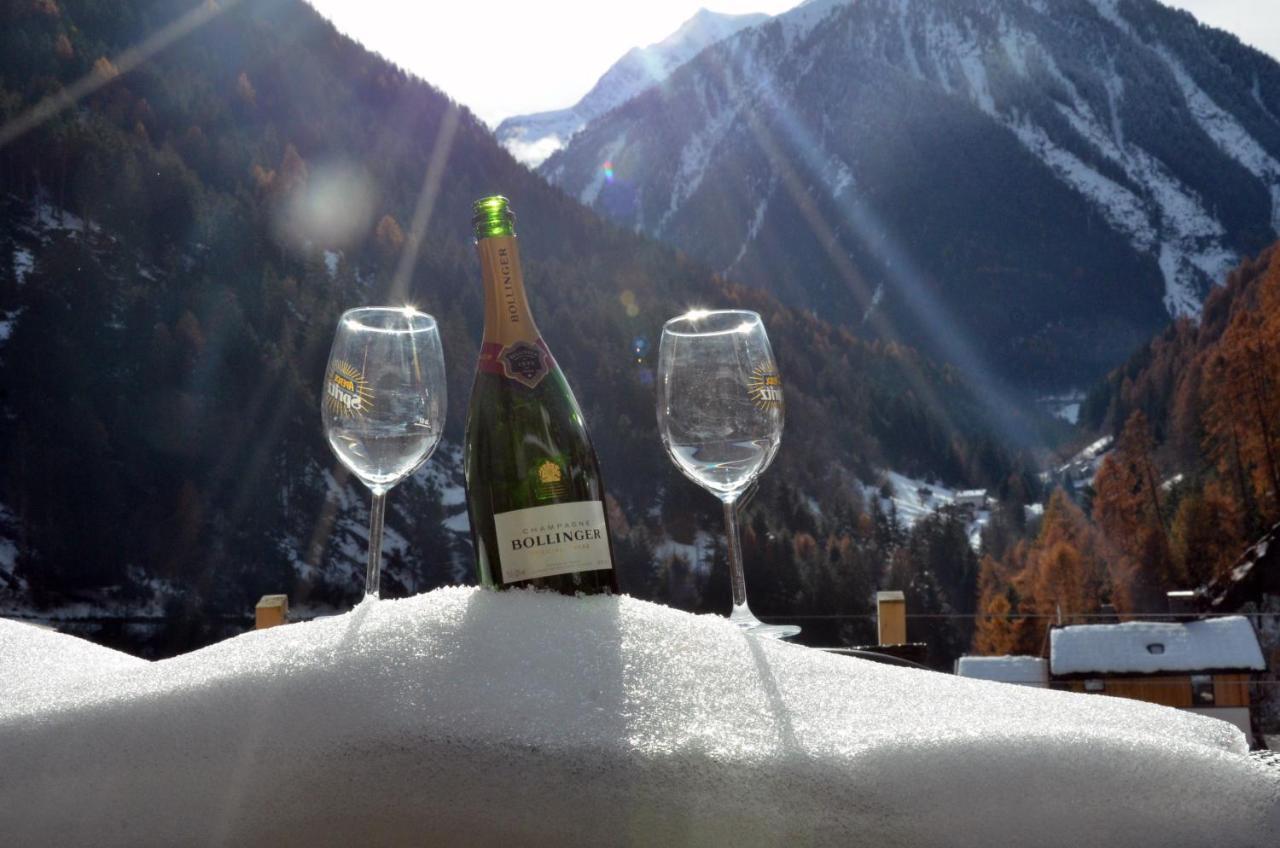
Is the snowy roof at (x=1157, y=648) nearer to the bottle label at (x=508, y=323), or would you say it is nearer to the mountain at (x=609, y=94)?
the bottle label at (x=508, y=323)

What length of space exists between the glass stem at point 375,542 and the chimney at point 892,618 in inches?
65.3

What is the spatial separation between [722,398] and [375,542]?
Answer: 30 centimetres

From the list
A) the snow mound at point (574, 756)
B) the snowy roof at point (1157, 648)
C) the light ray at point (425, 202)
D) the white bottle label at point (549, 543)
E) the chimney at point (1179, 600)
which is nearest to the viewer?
the snow mound at point (574, 756)

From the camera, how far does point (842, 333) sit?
73.4 meters

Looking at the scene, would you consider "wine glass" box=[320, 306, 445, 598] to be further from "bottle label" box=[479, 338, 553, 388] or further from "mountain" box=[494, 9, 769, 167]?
"mountain" box=[494, 9, 769, 167]

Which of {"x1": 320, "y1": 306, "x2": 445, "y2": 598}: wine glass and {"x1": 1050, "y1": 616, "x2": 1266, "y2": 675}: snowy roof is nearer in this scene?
{"x1": 320, "y1": 306, "x2": 445, "y2": 598}: wine glass

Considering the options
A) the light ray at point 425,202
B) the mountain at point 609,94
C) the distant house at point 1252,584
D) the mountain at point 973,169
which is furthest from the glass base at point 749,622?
the mountain at point 609,94

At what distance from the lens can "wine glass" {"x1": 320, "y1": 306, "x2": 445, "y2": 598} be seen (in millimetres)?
916

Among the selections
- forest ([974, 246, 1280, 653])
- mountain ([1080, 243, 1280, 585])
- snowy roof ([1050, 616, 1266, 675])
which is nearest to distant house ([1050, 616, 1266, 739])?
snowy roof ([1050, 616, 1266, 675])

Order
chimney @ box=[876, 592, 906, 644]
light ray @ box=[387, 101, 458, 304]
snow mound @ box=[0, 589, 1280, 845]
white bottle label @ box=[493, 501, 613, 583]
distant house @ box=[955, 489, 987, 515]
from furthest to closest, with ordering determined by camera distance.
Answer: distant house @ box=[955, 489, 987, 515] < light ray @ box=[387, 101, 458, 304] < chimney @ box=[876, 592, 906, 644] < white bottle label @ box=[493, 501, 613, 583] < snow mound @ box=[0, 589, 1280, 845]

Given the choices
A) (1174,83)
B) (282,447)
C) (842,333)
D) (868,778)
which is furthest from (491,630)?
(1174,83)

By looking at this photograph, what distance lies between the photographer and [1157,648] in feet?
49.9

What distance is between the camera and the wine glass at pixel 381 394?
3.00 feet

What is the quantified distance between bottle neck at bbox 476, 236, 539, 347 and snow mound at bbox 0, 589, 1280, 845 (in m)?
0.45
